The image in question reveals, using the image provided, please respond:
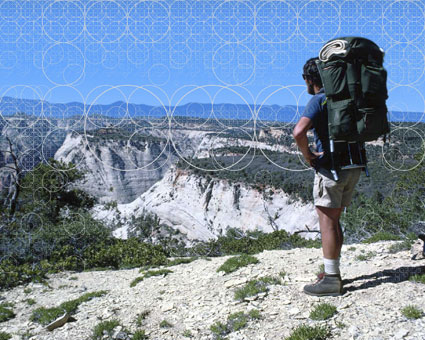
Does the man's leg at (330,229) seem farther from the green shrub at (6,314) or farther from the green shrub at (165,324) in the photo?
the green shrub at (6,314)

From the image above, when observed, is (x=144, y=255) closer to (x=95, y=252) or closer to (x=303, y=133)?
(x=95, y=252)

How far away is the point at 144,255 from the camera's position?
1166 centimetres

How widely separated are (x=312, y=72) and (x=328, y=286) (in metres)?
2.45

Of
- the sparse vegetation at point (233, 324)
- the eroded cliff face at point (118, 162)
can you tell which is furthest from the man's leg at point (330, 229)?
the eroded cliff face at point (118, 162)

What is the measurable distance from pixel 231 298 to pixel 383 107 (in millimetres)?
3090

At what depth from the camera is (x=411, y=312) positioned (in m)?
4.62

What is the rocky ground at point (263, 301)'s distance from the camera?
475 centimetres

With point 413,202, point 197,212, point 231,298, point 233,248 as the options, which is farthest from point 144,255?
point 197,212

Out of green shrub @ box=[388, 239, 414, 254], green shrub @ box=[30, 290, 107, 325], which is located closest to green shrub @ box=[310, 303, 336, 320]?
green shrub @ box=[388, 239, 414, 254]

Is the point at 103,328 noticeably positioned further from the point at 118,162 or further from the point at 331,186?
the point at 118,162

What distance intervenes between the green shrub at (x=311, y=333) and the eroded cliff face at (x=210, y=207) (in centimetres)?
2403

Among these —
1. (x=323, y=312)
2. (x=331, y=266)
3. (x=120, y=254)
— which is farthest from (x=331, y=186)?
(x=120, y=254)

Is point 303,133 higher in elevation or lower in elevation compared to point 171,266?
higher

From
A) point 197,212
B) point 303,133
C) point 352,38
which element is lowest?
point 197,212
